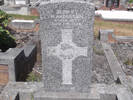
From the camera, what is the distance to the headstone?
4074 mm

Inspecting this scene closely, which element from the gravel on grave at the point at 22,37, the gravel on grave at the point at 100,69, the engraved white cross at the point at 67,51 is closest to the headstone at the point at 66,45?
the engraved white cross at the point at 67,51

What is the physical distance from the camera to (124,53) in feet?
29.6

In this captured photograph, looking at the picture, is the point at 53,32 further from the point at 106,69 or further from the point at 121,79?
the point at 106,69

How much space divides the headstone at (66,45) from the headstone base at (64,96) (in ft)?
0.07

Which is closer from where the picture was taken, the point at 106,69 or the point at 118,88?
the point at 118,88

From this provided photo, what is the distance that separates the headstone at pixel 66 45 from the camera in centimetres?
407

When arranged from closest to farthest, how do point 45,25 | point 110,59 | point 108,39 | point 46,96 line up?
point 45,25
point 46,96
point 110,59
point 108,39

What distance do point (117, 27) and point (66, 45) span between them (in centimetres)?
939

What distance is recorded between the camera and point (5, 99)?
4.55 metres

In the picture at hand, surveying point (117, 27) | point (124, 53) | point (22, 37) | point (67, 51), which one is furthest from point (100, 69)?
point (117, 27)

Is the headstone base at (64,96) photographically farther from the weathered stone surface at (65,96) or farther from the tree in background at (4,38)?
the tree in background at (4,38)

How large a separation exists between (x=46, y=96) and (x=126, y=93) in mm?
1720

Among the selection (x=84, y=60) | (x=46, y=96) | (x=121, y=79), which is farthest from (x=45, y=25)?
(x=121, y=79)

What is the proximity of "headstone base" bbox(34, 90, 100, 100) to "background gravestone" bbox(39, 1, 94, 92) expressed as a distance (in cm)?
9
